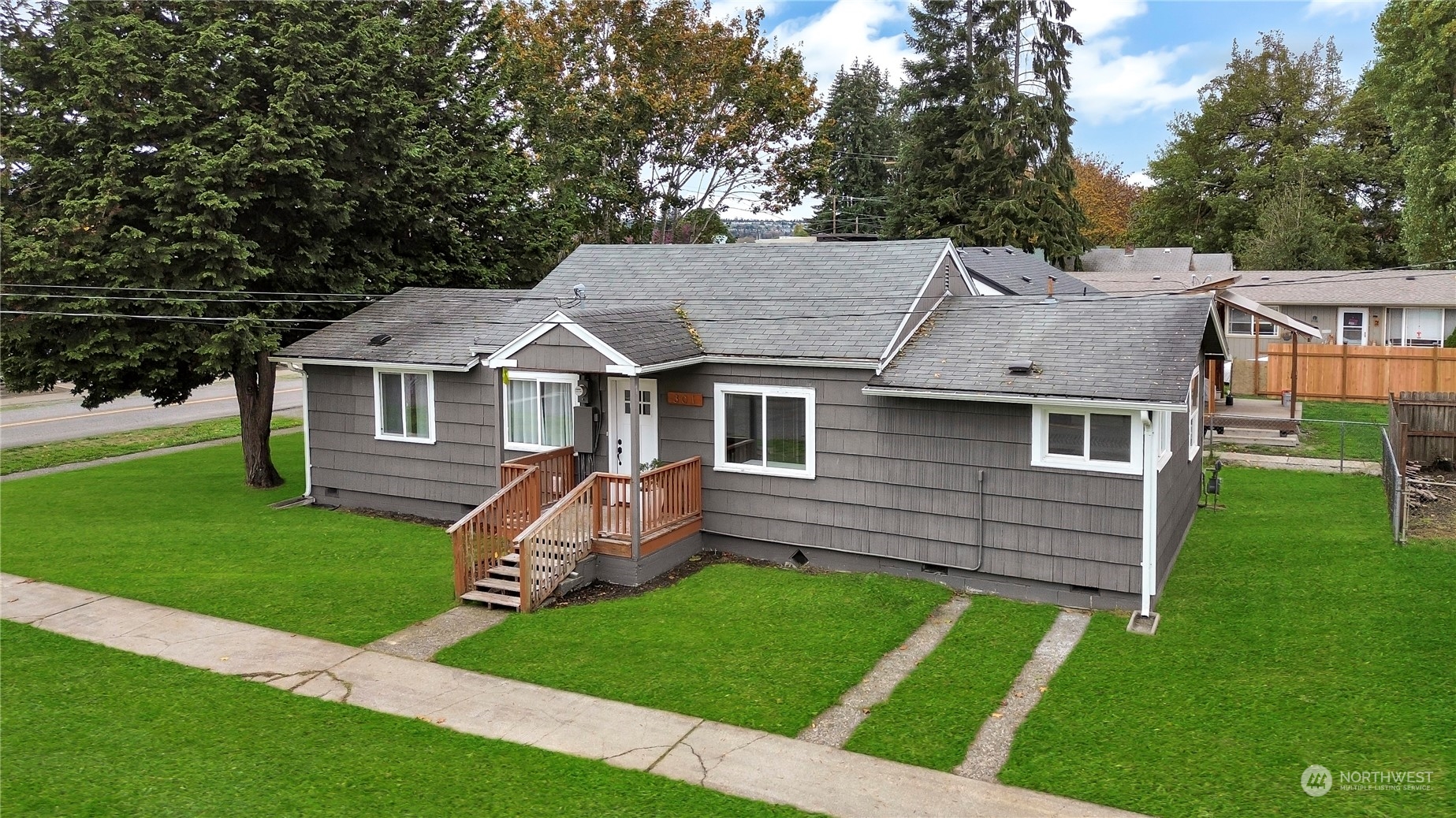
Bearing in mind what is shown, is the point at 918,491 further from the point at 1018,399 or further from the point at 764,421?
the point at 764,421

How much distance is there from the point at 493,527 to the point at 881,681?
548 cm

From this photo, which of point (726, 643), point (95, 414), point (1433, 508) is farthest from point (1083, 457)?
point (95, 414)

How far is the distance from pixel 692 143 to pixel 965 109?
12386 mm

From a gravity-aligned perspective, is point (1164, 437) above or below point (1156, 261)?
below

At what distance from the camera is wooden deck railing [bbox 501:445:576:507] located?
44.4ft

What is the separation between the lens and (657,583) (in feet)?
40.5

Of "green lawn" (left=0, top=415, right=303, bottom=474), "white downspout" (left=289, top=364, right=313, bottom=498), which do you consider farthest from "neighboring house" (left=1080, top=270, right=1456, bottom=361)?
"green lawn" (left=0, top=415, right=303, bottom=474)

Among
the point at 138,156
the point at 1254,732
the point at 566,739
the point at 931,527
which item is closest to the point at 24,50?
the point at 138,156

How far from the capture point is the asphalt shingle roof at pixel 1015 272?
71.8ft

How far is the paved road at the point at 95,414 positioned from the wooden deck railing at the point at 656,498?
57.2 feet

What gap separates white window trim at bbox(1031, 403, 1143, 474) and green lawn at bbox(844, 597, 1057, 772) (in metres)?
1.70

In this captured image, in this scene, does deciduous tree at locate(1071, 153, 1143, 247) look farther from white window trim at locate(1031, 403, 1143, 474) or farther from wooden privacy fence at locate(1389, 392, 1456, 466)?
white window trim at locate(1031, 403, 1143, 474)

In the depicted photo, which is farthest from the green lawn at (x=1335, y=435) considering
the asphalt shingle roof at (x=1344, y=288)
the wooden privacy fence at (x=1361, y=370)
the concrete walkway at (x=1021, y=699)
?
the concrete walkway at (x=1021, y=699)

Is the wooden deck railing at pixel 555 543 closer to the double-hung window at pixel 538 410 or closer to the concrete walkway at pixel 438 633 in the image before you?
the concrete walkway at pixel 438 633
